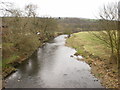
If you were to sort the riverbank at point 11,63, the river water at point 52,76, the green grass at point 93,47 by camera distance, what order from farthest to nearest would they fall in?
the green grass at point 93,47
the riverbank at point 11,63
the river water at point 52,76

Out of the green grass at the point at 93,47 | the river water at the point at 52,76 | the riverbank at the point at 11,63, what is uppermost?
the green grass at the point at 93,47

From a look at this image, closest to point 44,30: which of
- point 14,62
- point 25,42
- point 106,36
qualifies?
point 25,42

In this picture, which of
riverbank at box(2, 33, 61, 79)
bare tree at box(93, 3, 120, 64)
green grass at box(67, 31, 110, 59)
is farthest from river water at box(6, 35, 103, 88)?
bare tree at box(93, 3, 120, 64)

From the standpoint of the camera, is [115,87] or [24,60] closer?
[115,87]

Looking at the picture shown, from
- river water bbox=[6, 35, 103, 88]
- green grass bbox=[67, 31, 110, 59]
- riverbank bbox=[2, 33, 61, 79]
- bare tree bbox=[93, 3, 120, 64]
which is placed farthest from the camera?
green grass bbox=[67, 31, 110, 59]

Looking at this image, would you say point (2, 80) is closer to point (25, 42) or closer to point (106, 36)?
point (25, 42)

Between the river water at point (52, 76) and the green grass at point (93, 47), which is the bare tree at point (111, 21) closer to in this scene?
the green grass at point (93, 47)

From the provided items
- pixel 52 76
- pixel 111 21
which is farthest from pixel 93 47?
pixel 52 76

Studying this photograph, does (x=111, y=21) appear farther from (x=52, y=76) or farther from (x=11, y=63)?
(x=11, y=63)

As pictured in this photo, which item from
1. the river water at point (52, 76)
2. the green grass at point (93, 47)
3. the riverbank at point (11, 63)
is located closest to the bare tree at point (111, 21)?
the green grass at point (93, 47)

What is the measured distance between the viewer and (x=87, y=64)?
2136 centimetres

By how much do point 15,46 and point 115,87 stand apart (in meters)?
16.0

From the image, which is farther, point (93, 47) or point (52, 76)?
point (93, 47)

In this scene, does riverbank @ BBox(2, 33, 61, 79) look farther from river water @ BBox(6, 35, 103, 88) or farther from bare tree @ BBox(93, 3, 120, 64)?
bare tree @ BBox(93, 3, 120, 64)
